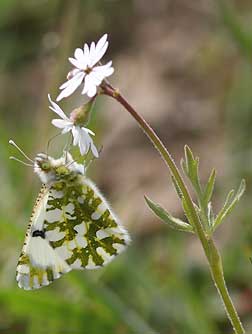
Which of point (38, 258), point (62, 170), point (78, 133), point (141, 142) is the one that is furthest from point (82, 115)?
point (141, 142)

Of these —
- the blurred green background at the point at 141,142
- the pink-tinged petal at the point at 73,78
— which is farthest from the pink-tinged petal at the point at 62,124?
the blurred green background at the point at 141,142

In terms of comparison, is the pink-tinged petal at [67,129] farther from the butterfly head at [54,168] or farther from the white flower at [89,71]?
the butterfly head at [54,168]

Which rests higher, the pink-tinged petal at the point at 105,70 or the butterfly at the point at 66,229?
the pink-tinged petal at the point at 105,70

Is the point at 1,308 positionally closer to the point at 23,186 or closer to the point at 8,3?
the point at 23,186

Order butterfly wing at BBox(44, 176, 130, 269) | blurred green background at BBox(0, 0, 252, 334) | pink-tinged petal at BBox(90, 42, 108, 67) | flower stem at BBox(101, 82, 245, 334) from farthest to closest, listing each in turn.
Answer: blurred green background at BBox(0, 0, 252, 334), butterfly wing at BBox(44, 176, 130, 269), pink-tinged petal at BBox(90, 42, 108, 67), flower stem at BBox(101, 82, 245, 334)

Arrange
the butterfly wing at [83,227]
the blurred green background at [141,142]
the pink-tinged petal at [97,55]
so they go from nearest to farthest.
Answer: the pink-tinged petal at [97,55] < the butterfly wing at [83,227] < the blurred green background at [141,142]

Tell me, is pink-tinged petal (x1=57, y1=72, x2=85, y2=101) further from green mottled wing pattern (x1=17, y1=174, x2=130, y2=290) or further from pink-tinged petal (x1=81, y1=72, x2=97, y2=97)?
green mottled wing pattern (x1=17, y1=174, x2=130, y2=290)

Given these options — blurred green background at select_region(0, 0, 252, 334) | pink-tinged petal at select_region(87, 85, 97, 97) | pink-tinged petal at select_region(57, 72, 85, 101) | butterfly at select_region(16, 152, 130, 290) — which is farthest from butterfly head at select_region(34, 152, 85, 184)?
blurred green background at select_region(0, 0, 252, 334)
